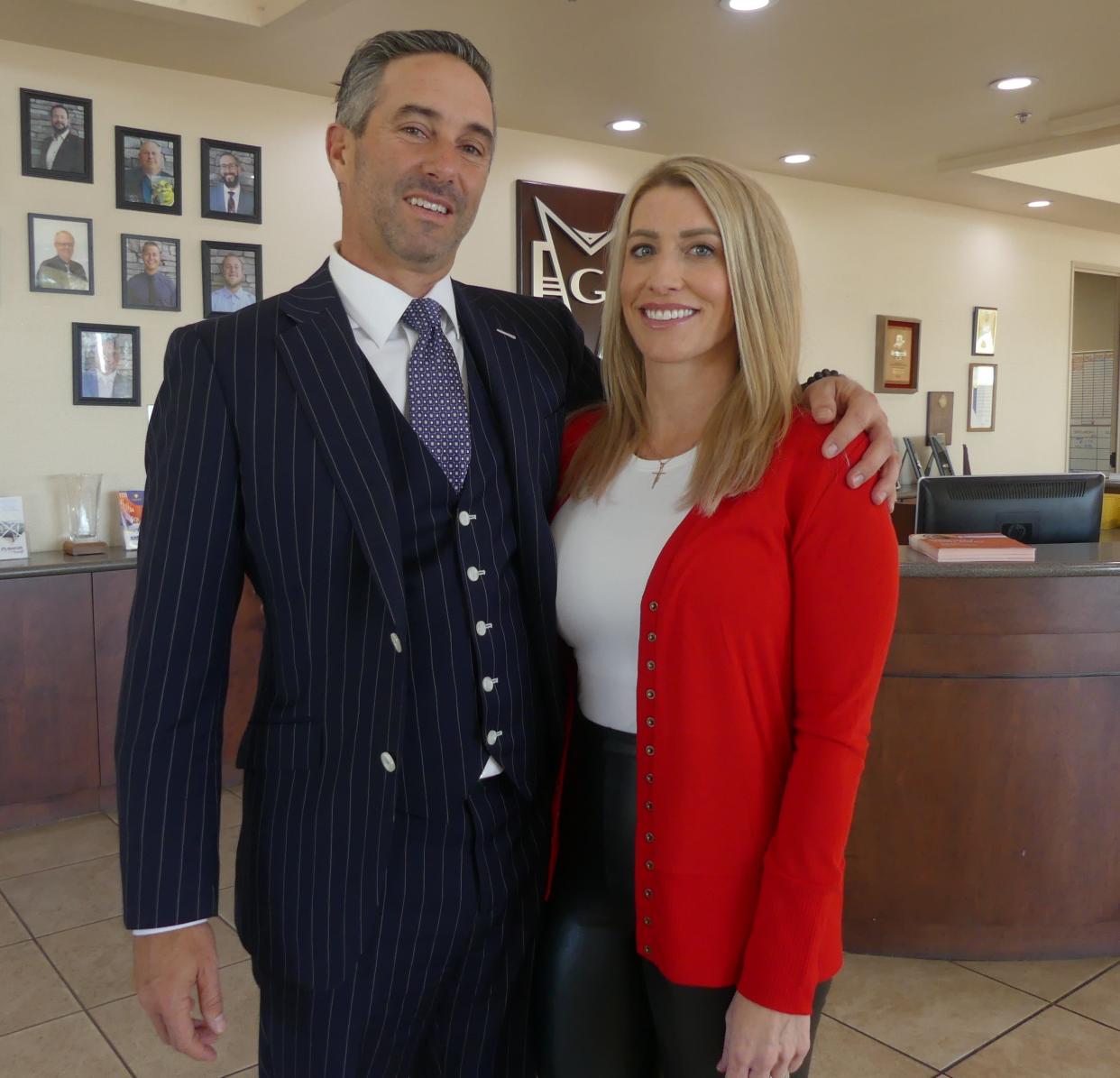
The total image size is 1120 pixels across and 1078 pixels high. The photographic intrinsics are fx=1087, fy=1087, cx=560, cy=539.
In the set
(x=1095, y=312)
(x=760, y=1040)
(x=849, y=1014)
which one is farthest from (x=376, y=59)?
(x=1095, y=312)

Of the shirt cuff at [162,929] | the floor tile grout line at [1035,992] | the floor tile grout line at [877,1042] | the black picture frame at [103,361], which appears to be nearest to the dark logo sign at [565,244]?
the black picture frame at [103,361]

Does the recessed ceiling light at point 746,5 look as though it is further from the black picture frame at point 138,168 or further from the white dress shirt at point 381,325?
the white dress shirt at point 381,325

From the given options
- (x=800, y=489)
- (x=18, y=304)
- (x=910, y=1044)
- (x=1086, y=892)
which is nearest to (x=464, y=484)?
(x=800, y=489)

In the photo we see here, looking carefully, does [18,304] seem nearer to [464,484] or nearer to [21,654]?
[21,654]

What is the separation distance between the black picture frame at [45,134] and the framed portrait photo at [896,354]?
488 centimetres

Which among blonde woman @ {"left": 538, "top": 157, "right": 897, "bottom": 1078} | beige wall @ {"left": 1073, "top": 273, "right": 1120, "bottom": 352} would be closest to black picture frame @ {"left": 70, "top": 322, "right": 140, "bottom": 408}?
blonde woman @ {"left": 538, "top": 157, "right": 897, "bottom": 1078}

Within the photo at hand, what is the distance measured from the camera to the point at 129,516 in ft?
14.3

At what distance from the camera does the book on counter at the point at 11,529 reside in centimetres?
410

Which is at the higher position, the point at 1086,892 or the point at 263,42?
the point at 263,42

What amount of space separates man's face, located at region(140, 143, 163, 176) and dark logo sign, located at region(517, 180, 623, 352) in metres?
1.78

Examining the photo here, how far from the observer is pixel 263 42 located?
4.04 m

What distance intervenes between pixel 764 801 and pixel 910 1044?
167cm

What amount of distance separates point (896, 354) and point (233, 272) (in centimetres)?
446

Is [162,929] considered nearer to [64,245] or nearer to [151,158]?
[64,245]
